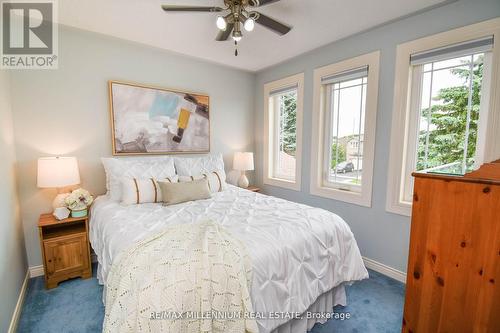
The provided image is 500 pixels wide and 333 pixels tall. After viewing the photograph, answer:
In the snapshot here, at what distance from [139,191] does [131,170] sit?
32 centimetres

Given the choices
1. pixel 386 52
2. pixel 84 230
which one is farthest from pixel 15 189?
pixel 386 52

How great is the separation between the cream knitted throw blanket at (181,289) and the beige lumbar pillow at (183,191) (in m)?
0.97

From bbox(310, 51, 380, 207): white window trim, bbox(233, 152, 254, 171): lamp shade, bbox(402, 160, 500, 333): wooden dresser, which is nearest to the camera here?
bbox(402, 160, 500, 333): wooden dresser

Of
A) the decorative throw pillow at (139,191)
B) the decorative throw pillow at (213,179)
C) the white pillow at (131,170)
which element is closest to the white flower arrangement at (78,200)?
the white pillow at (131,170)

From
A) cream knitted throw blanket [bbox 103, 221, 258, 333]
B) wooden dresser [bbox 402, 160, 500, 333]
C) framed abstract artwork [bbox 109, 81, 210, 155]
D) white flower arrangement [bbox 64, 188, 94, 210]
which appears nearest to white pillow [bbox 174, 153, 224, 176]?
framed abstract artwork [bbox 109, 81, 210, 155]

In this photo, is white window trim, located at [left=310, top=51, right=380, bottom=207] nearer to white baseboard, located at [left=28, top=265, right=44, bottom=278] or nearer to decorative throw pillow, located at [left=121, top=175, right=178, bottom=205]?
decorative throw pillow, located at [left=121, top=175, right=178, bottom=205]

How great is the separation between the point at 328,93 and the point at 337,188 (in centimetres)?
120

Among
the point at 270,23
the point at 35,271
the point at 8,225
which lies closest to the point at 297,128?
the point at 270,23

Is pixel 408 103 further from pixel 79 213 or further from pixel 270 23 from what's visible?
pixel 79 213

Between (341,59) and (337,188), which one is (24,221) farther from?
(341,59)

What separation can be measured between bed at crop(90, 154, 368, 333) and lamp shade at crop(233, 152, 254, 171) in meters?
1.24

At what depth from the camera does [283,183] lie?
11.1ft

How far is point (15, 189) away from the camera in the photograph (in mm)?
2031

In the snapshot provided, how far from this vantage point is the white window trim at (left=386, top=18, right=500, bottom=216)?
1663 millimetres
